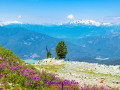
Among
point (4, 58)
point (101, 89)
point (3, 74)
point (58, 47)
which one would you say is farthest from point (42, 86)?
point (58, 47)

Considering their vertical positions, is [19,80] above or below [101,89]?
above

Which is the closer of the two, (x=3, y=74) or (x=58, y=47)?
(x=3, y=74)

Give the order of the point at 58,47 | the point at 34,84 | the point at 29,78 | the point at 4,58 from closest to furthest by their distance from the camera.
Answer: the point at 34,84, the point at 29,78, the point at 4,58, the point at 58,47

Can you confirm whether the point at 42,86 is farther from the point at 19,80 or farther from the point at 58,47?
the point at 58,47

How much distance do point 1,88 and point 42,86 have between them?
285cm

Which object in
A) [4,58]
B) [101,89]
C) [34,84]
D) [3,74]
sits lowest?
[101,89]

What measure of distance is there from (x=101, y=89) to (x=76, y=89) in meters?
1.87

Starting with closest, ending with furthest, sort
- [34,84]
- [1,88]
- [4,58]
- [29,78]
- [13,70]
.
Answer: [1,88], [34,84], [29,78], [13,70], [4,58]

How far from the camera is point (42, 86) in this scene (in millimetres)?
9719

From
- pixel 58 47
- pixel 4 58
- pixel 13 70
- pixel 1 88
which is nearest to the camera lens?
pixel 1 88

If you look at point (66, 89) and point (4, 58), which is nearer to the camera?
point (66, 89)

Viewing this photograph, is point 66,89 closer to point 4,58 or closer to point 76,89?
point 76,89

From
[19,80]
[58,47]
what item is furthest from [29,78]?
[58,47]

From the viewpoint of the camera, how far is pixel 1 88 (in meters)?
7.78
